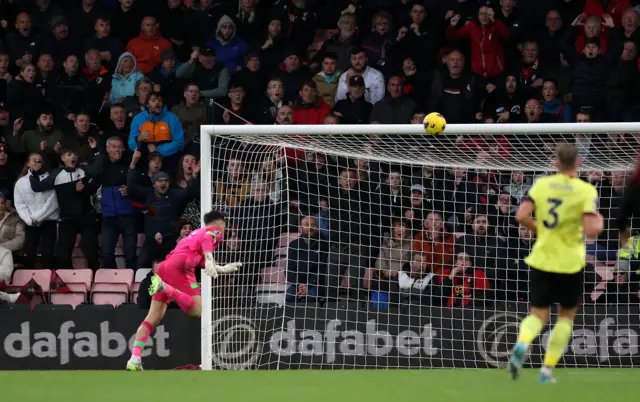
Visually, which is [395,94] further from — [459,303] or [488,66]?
[459,303]

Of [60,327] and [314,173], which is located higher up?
[314,173]

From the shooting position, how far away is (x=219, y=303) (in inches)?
512

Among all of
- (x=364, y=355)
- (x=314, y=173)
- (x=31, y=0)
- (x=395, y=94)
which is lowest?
(x=364, y=355)

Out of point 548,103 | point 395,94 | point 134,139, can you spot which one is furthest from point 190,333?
point 548,103

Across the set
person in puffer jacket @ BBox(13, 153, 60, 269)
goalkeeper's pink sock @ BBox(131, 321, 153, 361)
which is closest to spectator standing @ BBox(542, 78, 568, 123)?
goalkeeper's pink sock @ BBox(131, 321, 153, 361)

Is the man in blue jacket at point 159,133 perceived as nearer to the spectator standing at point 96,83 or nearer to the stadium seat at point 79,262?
the spectator standing at point 96,83

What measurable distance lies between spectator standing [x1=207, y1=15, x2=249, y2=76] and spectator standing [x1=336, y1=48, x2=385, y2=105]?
1.59 meters

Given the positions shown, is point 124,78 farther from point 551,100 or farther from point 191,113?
point 551,100

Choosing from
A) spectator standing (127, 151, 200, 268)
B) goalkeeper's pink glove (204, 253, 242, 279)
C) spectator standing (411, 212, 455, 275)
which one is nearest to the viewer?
goalkeeper's pink glove (204, 253, 242, 279)

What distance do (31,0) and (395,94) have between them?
5915mm

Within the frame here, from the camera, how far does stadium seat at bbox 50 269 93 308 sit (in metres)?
14.4

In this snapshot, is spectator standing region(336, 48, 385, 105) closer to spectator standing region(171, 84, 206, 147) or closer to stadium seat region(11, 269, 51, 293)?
spectator standing region(171, 84, 206, 147)

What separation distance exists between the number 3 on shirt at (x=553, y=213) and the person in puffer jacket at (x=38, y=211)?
8.23 meters

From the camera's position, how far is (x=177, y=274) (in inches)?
468
